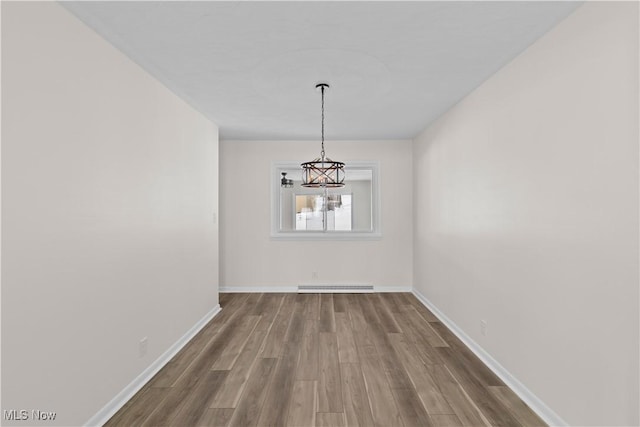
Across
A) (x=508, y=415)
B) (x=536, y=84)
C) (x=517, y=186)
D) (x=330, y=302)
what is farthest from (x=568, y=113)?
(x=330, y=302)

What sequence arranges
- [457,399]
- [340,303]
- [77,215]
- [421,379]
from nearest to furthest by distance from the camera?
[77,215] < [457,399] < [421,379] < [340,303]

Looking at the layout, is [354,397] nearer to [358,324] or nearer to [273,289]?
[358,324]

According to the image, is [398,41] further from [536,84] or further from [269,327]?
[269,327]

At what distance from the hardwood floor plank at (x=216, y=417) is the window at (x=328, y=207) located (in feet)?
11.8

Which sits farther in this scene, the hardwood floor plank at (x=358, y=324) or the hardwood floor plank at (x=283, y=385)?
the hardwood floor plank at (x=358, y=324)

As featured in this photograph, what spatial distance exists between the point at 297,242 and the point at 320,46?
152 inches

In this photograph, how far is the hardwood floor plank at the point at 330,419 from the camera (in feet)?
7.02

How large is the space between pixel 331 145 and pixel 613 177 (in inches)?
172

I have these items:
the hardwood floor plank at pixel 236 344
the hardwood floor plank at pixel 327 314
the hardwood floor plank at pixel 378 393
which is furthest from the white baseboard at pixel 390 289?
the hardwood floor plank at pixel 378 393

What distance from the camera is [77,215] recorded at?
2.00 m

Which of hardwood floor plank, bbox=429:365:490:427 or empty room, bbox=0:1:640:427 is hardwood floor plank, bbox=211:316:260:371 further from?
hardwood floor plank, bbox=429:365:490:427

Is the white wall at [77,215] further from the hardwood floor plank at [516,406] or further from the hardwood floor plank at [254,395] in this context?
the hardwood floor plank at [516,406]

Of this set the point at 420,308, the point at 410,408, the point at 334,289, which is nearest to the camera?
the point at 410,408

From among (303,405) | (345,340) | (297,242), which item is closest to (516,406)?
(303,405)
